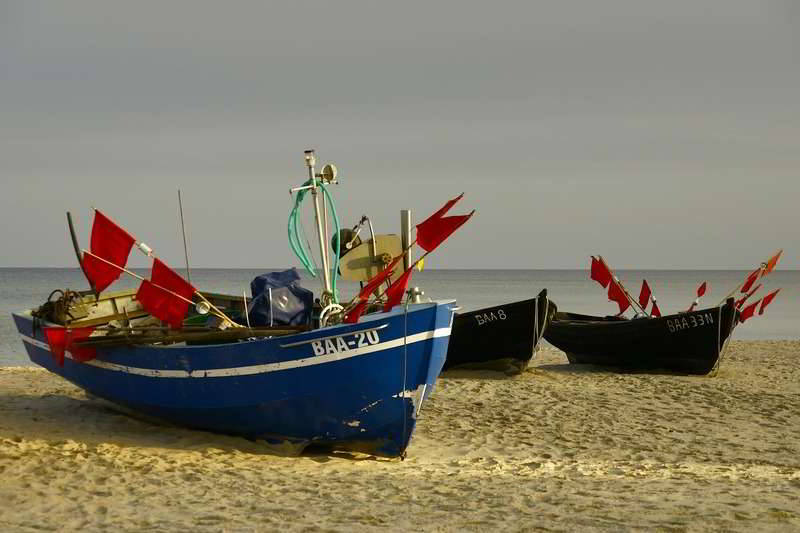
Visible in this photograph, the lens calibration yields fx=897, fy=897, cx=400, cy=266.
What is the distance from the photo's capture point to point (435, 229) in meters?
8.44

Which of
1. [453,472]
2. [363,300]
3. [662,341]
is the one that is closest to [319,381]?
[363,300]

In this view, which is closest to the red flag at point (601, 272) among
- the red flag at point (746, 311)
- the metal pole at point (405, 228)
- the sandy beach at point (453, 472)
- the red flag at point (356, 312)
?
the red flag at point (746, 311)

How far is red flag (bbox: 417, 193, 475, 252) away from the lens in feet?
27.5

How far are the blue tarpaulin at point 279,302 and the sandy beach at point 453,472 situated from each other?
1.27 metres

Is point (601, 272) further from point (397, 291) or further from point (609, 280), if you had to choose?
point (397, 291)

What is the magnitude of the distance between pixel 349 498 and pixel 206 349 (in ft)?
7.71

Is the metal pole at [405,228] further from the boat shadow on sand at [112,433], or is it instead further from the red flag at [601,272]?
the red flag at [601,272]

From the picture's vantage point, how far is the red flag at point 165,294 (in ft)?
28.9

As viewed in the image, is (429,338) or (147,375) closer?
(429,338)

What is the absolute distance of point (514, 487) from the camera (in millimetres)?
7398

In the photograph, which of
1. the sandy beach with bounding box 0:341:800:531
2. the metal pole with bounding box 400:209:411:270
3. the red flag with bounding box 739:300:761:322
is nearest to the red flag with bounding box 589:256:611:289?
the red flag with bounding box 739:300:761:322

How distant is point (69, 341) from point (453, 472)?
182 inches

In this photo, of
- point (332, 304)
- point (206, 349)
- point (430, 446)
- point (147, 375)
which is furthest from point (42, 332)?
point (430, 446)

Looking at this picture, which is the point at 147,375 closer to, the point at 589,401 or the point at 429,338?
the point at 429,338
